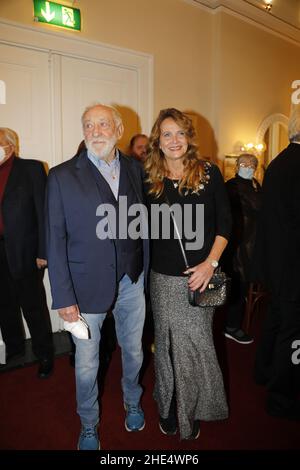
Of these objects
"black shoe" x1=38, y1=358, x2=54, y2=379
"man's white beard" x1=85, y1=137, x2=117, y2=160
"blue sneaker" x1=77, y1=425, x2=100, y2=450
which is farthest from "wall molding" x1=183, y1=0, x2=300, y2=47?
"blue sneaker" x1=77, y1=425, x2=100, y2=450

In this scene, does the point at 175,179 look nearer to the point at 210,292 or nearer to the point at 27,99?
the point at 210,292

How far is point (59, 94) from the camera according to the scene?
3.16 metres

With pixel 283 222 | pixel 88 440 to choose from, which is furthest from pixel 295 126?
pixel 88 440

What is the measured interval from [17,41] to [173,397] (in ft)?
9.87

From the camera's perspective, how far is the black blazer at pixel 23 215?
2.41 metres

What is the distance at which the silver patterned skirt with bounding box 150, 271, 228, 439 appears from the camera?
172cm

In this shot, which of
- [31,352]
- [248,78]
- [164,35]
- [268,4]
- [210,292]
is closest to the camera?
[210,292]

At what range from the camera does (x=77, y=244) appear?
1.60m

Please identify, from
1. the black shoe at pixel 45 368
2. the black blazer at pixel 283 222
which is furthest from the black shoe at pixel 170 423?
the black shoe at pixel 45 368

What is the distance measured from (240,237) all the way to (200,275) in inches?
53.7

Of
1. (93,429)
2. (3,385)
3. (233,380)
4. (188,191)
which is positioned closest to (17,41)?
(188,191)

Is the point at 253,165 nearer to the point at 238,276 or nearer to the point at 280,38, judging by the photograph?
the point at 238,276

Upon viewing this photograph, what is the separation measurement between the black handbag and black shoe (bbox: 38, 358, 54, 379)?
4.68 feet

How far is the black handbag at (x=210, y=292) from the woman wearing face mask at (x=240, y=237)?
49.2 inches
